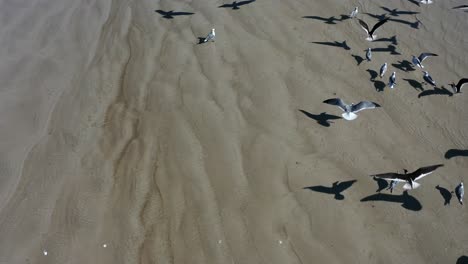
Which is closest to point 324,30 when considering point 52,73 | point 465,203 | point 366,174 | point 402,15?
point 402,15

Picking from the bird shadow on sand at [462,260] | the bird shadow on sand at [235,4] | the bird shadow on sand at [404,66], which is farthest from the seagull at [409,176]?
the bird shadow on sand at [235,4]

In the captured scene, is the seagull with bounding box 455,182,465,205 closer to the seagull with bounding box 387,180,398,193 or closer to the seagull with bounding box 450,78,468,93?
the seagull with bounding box 387,180,398,193

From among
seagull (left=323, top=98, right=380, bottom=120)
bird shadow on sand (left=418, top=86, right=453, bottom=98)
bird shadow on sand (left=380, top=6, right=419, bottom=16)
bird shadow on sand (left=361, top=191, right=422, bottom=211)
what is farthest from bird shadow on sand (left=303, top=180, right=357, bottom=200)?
bird shadow on sand (left=380, top=6, right=419, bottom=16)

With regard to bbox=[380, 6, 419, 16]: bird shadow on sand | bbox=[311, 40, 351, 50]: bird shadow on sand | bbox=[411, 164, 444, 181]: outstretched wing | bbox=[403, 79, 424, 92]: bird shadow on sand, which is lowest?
bbox=[411, 164, 444, 181]: outstretched wing

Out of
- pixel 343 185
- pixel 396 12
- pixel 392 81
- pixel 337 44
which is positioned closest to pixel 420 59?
pixel 392 81

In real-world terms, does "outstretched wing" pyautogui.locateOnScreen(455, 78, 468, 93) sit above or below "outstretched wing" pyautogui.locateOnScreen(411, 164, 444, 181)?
above

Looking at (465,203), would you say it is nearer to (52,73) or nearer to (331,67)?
(331,67)
